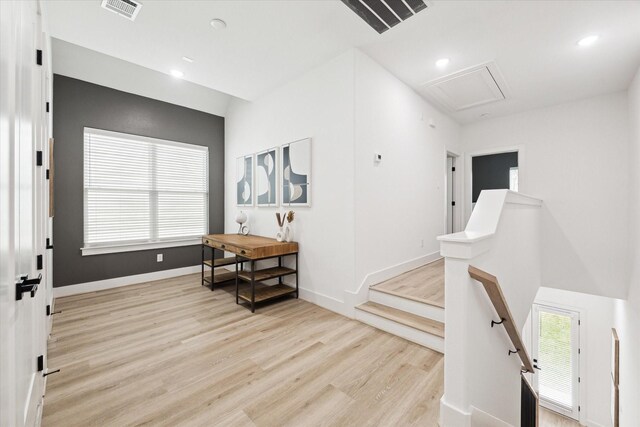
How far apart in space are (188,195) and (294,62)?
316cm

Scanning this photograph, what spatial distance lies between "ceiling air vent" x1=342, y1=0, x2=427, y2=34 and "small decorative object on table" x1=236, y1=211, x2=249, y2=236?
327cm

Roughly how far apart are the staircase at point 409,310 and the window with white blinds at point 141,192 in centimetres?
371

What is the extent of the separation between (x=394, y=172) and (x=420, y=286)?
157 cm

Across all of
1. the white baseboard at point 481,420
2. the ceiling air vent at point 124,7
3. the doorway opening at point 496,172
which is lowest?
the white baseboard at point 481,420

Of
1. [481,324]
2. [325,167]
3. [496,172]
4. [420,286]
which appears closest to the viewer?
[481,324]

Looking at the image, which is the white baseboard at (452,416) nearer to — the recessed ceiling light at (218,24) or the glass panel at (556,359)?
the recessed ceiling light at (218,24)

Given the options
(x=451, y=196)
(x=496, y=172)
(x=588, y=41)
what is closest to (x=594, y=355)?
(x=451, y=196)

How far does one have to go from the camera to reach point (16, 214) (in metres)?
1.06

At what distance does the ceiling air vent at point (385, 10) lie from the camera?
7.78 feet

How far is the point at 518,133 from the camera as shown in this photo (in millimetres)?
4941

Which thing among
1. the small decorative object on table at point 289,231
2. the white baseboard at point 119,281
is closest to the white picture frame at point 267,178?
the small decorative object on table at point 289,231

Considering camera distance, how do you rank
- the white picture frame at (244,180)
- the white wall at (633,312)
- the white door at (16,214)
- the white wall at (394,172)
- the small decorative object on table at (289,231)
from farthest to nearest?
the white picture frame at (244,180) → the small decorative object on table at (289,231) → the white wall at (394,172) → the white wall at (633,312) → the white door at (16,214)

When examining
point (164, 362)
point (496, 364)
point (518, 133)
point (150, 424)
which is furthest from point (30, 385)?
point (518, 133)

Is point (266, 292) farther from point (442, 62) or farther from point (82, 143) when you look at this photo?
point (442, 62)
